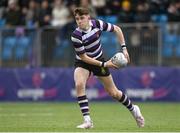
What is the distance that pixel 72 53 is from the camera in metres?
27.1

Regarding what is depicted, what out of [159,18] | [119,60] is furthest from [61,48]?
[119,60]

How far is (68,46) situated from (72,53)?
32 centimetres

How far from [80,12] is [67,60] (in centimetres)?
1280

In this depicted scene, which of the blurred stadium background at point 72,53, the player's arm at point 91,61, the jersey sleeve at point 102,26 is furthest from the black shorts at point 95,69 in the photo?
the blurred stadium background at point 72,53

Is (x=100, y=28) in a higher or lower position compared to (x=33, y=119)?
higher

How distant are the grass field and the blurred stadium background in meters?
1.37

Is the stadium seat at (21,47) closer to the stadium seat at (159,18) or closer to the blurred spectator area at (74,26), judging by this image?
the blurred spectator area at (74,26)

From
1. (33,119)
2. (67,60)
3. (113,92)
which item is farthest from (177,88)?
(113,92)

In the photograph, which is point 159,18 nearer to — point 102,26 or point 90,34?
point 102,26

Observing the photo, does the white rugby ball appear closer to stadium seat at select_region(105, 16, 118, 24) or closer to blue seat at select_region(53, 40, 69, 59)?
blue seat at select_region(53, 40, 69, 59)

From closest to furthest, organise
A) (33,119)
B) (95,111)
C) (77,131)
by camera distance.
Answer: (77,131) < (33,119) < (95,111)

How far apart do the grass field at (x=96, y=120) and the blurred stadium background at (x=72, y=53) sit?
137cm

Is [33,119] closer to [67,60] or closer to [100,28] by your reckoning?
[100,28]

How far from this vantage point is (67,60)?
27234 mm
